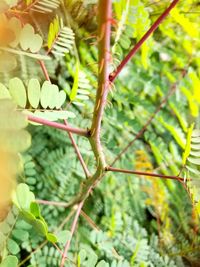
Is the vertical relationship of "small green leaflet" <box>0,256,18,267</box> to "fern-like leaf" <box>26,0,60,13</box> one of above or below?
below

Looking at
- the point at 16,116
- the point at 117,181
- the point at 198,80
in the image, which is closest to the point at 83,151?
the point at 117,181

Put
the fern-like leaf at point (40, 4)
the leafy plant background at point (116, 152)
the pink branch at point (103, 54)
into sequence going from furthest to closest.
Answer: the leafy plant background at point (116, 152) < the fern-like leaf at point (40, 4) < the pink branch at point (103, 54)

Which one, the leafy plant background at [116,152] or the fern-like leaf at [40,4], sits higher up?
the fern-like leaf at [40,4]

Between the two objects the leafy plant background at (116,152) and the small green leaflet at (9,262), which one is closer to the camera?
the small green leaflet at (9,262)

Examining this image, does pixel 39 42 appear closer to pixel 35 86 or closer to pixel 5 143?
pixel 35 86

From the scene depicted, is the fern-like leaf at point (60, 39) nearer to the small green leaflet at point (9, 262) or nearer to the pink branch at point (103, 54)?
the pink branch at point (103, 54)

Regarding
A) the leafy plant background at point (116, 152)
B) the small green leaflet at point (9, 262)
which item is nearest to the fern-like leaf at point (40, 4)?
the leafy plant background at point (116, 152)

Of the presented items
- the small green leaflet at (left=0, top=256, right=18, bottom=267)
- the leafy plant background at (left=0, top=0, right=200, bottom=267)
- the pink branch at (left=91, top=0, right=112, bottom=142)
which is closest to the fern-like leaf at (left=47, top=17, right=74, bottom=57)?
the leafy plant background at (left=0, top=0, right=200, bottom=267)

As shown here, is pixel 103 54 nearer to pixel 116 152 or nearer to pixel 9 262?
pixel 9 262

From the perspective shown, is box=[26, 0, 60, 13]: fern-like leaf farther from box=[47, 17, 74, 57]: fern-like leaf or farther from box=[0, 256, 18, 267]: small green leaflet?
box=[0, 256, 18, 267]: small green leaflet
